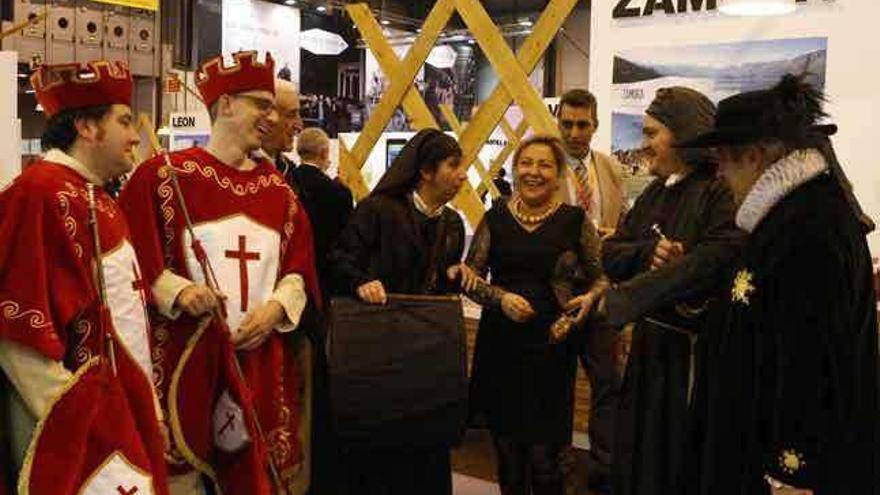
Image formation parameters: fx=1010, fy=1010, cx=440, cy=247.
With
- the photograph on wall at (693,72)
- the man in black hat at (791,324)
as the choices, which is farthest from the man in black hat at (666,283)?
the photograph on wall at (693,72)

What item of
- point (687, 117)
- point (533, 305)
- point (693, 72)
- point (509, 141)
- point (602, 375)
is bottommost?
point (602, 375)

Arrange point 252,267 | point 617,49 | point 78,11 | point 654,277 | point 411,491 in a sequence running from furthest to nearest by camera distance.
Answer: point 78,11
point 617,49
point 411,491
point 252,267
point 654,277

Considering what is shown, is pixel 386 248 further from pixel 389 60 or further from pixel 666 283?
pixel 389 60

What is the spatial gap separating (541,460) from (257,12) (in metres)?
13.3

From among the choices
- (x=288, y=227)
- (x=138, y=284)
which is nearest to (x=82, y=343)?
(x=138, y=284)

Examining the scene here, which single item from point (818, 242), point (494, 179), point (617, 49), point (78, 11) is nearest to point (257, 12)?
point (78, 11)

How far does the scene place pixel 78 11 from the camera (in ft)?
41.4

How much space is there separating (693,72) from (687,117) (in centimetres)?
163

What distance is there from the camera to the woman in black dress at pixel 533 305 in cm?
328

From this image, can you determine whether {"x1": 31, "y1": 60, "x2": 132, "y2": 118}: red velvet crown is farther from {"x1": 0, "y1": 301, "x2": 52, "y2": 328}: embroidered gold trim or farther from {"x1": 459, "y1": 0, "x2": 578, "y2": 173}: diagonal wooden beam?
{"x1": 459, "y1": 0, "x2": 578, "y2": 173}: diagonal wooden beam

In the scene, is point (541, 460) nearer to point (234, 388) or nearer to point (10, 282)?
point (234, 388)

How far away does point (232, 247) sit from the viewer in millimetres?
2709

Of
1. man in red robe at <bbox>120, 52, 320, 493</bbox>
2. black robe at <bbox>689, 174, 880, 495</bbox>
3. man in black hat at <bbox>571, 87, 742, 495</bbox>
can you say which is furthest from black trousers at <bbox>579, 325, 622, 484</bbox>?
black robe at <bbox>689, 174, 880, 495</bbox>

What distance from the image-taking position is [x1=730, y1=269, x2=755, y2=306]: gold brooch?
209cm
